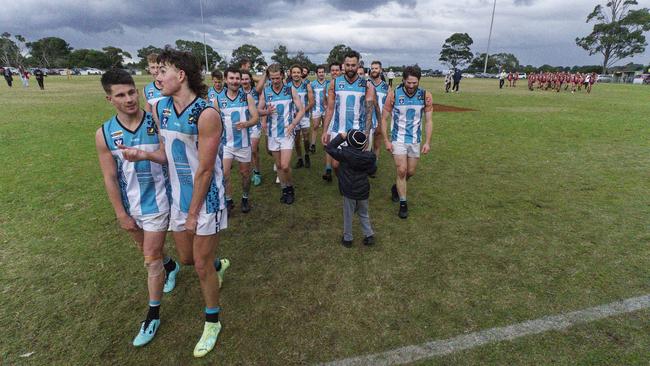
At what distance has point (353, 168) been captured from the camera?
13.8ft

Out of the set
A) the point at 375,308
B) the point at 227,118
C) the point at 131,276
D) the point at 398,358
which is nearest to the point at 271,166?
the point at 227,118

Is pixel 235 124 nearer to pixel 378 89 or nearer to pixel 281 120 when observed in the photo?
pixel 281 120

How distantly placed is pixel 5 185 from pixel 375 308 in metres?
7.57

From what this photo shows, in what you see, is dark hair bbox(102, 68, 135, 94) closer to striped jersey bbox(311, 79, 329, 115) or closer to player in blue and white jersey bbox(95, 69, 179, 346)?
player in blue and white jersey bbox(95, 69, 179, 346)

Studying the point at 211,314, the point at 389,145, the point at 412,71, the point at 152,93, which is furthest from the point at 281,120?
the point at 211,314

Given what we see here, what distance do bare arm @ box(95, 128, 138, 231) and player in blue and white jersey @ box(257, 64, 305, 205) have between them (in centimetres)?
326

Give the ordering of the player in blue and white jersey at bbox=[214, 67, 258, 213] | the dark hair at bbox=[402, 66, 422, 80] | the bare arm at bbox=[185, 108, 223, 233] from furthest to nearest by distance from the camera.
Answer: the player in blue and white jersey at bbox=[214, 67, 258, 213] < the dark hair at bbox=[402, 66, 422, 80] < the bare arm at bbox=[185, 108, 223, 233]

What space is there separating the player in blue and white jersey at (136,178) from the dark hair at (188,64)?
1.43 feet

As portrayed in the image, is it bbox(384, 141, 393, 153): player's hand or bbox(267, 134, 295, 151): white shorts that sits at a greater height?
bbox(384, 141, 393, 153): player's hand

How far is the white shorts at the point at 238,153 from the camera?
17.8 ft

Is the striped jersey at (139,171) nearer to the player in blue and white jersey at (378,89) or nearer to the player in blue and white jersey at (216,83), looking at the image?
the player in blue and white jersey at (216,83)

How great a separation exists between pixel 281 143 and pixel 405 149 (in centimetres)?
214

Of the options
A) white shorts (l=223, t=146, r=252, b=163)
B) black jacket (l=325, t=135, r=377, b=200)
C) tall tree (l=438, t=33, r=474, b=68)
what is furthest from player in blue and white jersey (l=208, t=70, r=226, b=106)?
tall tree (l=438, t=33, r=474, b=68)

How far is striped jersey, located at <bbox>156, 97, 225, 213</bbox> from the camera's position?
2584 millimetres
